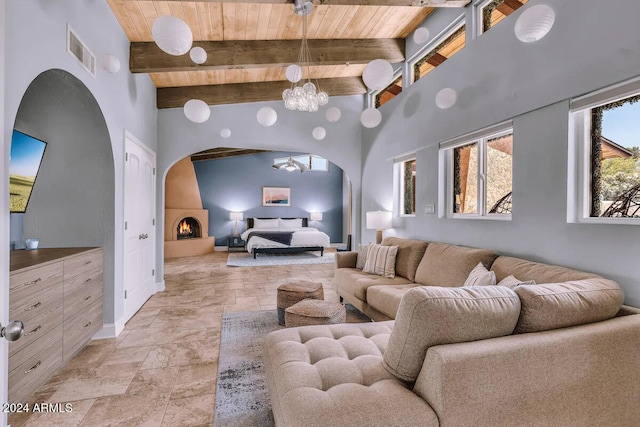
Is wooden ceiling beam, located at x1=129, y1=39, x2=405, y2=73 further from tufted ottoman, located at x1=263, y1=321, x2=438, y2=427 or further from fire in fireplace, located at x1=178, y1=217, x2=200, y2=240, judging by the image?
fire in fireplace, located at x1=178, y1=217, x2=200, y2=240

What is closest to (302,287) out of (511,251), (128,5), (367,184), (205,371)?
(205,371)

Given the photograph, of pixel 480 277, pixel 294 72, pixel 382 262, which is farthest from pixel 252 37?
pixel 480 277

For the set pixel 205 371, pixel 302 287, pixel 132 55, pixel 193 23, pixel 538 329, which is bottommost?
pixel 205 371

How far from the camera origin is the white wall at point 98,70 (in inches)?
65.7

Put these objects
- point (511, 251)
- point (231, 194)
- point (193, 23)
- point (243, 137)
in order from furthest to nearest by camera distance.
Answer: point (231, 194) < point (243, 137) < point (193, 23) < point (511, 251)

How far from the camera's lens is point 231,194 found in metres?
9.91

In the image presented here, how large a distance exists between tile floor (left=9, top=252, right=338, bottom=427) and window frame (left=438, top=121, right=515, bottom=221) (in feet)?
6.42

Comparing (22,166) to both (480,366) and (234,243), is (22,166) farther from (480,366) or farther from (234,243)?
(234,243)

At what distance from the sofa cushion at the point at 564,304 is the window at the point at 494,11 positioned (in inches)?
99.5

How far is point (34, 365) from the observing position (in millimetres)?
1913

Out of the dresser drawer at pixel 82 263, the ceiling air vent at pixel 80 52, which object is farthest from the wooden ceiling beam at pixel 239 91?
the dresser drawer at pixel 82 263

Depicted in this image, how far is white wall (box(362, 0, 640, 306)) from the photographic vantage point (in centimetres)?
198

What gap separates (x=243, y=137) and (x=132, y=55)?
199 centimetres

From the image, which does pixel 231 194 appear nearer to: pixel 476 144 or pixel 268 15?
pixel 268 15
